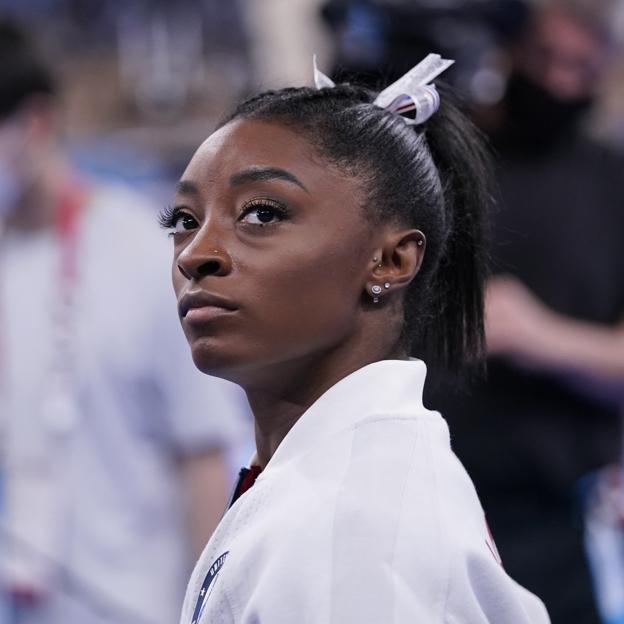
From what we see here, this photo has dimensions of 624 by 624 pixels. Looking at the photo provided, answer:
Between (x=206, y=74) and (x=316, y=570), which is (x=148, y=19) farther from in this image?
(x=316, y=570)

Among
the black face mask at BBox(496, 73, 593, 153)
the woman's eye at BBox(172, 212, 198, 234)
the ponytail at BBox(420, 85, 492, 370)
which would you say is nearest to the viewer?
the woman's eye at BBox(172, 212, 198, 234)

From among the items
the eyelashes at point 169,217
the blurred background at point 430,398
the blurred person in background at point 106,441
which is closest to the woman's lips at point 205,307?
the eyelashes at point 169,217

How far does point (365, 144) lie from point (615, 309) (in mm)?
1274

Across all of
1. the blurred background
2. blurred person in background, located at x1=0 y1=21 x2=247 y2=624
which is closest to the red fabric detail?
the blurred background

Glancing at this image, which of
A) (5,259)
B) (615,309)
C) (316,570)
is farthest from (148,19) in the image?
(316,570)

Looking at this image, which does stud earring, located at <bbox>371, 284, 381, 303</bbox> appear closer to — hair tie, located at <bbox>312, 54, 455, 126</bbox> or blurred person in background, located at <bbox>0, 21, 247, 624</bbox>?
hair tie, located at <bbox>312, 54, 455, 126</bbox>

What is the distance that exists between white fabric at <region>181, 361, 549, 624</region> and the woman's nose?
0.50 ft

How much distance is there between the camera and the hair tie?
142cm

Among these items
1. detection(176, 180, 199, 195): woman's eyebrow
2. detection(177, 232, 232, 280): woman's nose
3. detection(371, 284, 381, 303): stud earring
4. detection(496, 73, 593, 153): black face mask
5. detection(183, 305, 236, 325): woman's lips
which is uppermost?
detection(496, 73, 593, 153): black face mask

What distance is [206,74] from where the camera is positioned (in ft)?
21.5

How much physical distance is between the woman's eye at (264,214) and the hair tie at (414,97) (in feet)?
0.69

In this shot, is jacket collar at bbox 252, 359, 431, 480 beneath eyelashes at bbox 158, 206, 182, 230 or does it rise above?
beneath

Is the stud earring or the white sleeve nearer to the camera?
the white sleeve

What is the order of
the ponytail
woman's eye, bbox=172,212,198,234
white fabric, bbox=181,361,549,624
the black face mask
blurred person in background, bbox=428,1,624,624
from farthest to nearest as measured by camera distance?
the black face mask → blurred person in background, bbox=428,1,624,624 → the ponytail → woman's eye, bbox=172,212,198,234 → white fabric, bbox=181,361,549,624
